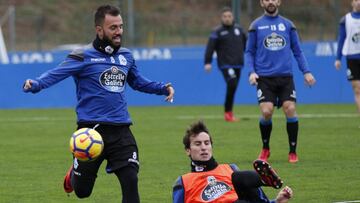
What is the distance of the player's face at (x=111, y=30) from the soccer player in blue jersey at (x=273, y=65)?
14.7ft

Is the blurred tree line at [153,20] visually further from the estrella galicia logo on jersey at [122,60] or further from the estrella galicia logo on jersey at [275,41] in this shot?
the estrella galicia logo on jersey at [122,60]

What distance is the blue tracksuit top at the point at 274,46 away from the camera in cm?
1280

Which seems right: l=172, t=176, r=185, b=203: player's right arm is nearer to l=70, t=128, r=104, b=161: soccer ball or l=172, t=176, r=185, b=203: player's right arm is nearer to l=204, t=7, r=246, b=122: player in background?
l=70, t=128, r=104, b=161: soccer ball

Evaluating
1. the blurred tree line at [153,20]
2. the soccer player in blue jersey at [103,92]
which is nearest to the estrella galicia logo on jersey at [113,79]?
the soccer player in blue jersey at [103,92]

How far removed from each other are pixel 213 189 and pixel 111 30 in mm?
1817

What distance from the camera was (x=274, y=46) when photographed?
12867 millimetres

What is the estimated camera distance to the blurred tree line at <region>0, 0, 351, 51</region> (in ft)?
107

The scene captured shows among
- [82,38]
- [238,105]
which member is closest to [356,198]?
[238,105]

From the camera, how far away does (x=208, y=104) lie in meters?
25.1

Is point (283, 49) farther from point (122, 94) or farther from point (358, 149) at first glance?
point (122, 94)

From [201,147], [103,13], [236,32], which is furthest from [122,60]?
→ [236,32]

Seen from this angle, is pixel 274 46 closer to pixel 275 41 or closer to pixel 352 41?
pixel 275 41

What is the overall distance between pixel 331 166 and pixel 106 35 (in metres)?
4.74

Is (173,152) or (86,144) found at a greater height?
(86,144)
